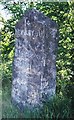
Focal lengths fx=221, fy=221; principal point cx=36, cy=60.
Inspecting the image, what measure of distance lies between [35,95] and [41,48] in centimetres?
22

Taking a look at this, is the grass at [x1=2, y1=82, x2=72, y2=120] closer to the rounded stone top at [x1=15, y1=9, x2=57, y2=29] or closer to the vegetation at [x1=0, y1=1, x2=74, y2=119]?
the vegetation at [x1=0, y1=1, x2=74, y2=119]

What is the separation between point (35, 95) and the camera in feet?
3.38

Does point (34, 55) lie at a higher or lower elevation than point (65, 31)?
lower

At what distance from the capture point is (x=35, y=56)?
1024 millimetres

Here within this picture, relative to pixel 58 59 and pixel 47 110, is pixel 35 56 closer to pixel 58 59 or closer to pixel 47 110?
pixel 58 59

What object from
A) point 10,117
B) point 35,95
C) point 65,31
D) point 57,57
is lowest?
point 10,117

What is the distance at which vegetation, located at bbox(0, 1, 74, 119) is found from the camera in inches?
40.3

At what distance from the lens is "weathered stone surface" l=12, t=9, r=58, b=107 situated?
102cm

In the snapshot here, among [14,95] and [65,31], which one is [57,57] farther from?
[14,95]

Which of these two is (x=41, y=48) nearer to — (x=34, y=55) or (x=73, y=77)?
(x=34, y=55)

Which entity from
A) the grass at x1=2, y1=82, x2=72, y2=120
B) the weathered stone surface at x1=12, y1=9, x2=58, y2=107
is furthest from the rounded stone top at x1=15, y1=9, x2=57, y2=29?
the grass at x1=2, y1=82, x2=72, y2=120

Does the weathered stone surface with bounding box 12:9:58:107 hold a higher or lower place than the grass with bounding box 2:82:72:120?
higher

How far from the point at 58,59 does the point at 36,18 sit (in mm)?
215

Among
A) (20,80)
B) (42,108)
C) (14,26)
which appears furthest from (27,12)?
(42,108)
